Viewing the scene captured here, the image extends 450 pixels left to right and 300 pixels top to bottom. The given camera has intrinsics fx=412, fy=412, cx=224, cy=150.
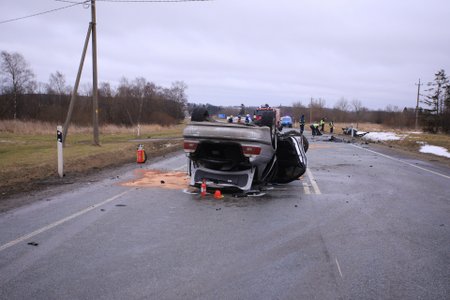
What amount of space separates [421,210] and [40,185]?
27.8 ft

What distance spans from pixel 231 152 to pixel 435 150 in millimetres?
20010

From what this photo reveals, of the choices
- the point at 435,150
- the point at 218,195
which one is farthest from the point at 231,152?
the point at 435,150

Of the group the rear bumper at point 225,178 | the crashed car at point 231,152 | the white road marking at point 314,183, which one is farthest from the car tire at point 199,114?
the white road marking at point 314,183

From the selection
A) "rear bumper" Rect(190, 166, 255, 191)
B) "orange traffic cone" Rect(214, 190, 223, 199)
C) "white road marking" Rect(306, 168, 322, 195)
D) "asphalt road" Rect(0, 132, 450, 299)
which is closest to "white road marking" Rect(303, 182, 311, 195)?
"white road marking" Rect(306, 168, 322, 195)

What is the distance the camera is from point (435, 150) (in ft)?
80.5

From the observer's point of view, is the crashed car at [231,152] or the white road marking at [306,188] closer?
the crashed car at [231,152]

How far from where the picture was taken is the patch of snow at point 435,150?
22.7 metres

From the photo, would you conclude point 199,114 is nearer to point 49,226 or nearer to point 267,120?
point 267,120

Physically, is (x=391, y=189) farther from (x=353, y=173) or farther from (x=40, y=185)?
(x=40, y=185)

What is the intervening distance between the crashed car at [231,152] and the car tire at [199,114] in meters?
1.07

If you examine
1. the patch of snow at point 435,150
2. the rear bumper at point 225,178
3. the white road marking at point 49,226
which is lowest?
the patch of snow at point 435,150

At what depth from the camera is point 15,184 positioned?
10.2 metres

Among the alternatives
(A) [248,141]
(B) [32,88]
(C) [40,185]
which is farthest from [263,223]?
(B) [32,88]

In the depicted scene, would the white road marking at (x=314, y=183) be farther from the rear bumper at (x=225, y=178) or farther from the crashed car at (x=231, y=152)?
the rear bumper at (x=225, y=178)
